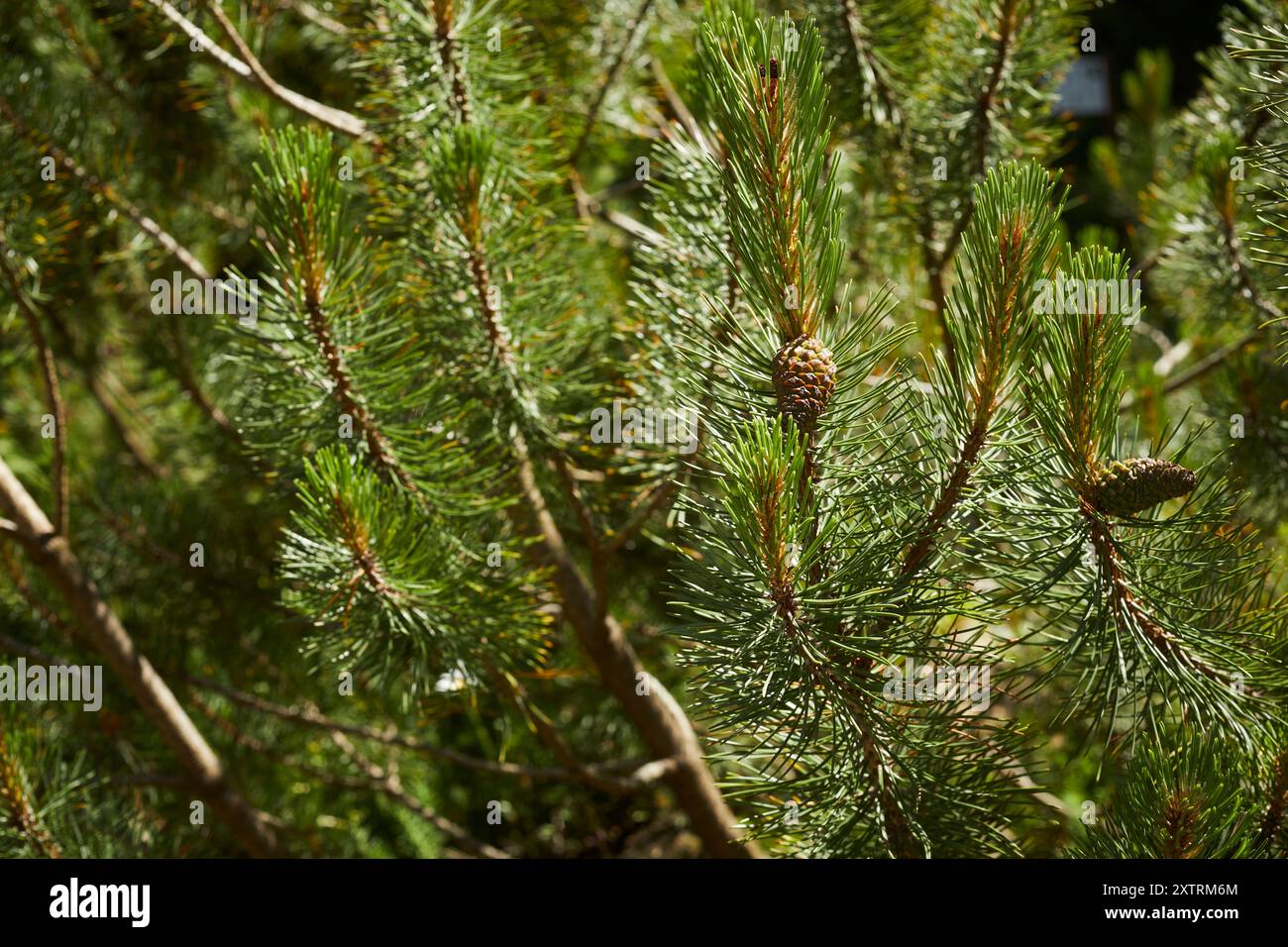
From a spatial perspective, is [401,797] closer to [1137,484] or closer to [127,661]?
[127,661]

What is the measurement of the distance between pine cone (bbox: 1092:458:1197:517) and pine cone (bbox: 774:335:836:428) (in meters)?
0.12

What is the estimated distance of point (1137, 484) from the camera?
41 centimetres

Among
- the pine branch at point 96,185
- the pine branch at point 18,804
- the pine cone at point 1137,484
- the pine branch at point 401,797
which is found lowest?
the pine branch at point 401,797

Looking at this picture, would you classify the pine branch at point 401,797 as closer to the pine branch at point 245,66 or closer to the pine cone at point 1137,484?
the pine branch at point 245,66

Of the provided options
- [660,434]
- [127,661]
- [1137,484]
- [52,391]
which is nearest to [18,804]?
[127,661]

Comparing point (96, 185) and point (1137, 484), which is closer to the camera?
point (1137, 484)

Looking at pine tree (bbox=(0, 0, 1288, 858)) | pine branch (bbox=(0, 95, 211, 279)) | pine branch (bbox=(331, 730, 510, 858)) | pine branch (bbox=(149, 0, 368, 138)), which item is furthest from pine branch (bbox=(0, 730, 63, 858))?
pine branch (bbox=(149, 0, 368, 138))

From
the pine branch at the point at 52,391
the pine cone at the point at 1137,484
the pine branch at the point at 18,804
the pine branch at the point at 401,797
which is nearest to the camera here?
the pine cone at the point at 1137,484

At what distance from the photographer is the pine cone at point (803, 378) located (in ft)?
1.40

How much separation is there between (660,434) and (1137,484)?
0.28 meters

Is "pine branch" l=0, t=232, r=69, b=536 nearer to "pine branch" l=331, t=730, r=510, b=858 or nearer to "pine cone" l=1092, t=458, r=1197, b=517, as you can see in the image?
"pine branch" l=331, t=730, r=510, b=858

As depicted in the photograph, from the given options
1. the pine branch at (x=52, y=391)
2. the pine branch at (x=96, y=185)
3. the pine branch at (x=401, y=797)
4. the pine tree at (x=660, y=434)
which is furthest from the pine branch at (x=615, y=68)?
the pine branch at (x=401, y=797)

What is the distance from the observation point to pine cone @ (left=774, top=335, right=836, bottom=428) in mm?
426
